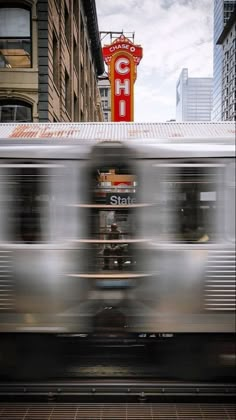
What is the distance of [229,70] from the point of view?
102000mm

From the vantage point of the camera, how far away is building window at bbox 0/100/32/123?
625 inches

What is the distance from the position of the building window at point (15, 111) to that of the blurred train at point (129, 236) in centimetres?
1145

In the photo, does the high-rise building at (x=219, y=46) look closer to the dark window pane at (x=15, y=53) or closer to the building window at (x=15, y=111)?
the dark window pane at (x=15, y=53)

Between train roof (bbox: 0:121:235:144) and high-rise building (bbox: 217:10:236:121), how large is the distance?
319ft

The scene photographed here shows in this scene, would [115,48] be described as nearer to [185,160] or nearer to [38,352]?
[185,160]

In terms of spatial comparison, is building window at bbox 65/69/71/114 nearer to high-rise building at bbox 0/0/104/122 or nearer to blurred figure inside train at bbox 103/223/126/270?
high-rise building at bbox 0/0/104/122

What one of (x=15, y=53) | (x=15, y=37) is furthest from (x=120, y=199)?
(x=15, y=37)

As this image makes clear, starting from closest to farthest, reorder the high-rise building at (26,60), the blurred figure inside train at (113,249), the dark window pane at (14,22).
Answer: the blurred figure inside train at (113,249), the high-rise building at (26,60), the dark window pane at (14,22)

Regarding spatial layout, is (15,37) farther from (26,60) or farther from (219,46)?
(219,46)

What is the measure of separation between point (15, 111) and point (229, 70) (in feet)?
322

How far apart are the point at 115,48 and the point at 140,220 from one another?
567 inches

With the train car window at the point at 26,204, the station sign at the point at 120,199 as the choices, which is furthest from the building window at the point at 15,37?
the station sign at the point at 120,199

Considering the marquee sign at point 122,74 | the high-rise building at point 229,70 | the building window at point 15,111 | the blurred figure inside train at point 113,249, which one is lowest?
the blurred figure inside train at point 113,249

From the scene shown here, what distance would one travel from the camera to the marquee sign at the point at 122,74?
16766 mm
